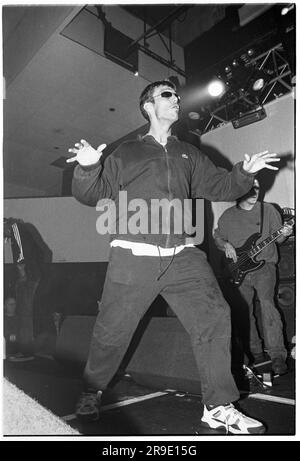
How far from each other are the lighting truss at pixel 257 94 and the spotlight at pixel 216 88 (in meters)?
0.14

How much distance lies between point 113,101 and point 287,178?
3.92 m

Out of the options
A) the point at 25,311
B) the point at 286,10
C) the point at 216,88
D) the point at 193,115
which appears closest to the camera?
the point at 25,311

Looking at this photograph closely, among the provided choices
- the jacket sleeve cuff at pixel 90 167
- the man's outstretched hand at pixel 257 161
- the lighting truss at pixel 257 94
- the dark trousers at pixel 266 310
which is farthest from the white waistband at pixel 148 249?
the lighting truss at pixel 257 94

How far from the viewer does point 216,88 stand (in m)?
6.18

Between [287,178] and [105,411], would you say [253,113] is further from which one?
[105,411]

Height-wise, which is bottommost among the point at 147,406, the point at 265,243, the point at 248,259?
the point at 147,406

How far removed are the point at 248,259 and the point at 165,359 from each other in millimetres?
1811

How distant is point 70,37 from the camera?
5859 millimetres

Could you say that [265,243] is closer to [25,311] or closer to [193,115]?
[25,311]

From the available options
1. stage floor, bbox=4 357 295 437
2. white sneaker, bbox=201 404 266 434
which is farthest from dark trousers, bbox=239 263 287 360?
white sneaker, bbox=201 404 266 434

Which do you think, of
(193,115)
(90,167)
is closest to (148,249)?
(90,167)

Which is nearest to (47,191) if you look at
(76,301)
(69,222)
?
(69,222)

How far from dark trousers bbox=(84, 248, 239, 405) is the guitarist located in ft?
6.23
